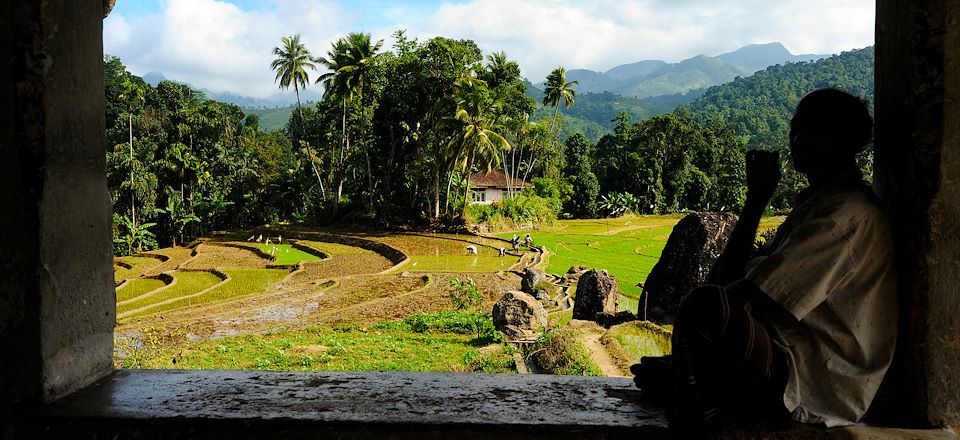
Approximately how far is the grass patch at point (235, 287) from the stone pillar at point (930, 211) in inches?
611

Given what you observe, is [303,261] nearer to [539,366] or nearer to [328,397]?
[539,366]

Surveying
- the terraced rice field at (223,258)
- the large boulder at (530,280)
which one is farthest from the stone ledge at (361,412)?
the terraced rice field at (223,258)

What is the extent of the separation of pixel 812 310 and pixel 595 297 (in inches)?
417

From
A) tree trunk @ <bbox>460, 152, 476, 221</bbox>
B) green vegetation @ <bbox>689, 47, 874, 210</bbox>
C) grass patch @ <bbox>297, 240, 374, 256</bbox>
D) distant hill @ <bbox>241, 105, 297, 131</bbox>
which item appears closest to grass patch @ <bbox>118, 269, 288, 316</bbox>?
grass patch @ <bbox>297, 240, 374, 256</bbox>

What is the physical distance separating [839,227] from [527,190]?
34.4 m

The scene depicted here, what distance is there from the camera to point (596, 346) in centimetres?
911

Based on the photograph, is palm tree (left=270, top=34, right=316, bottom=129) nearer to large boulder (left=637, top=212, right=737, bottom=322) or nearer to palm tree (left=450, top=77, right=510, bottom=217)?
palm tree (left=450, top=77, right=510, bottom=217)

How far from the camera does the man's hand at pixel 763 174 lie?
5.26 feet

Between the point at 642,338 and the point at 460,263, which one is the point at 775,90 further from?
the point at 642,338

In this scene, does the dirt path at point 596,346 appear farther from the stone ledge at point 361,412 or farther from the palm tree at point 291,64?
the palm tree at point 291,64

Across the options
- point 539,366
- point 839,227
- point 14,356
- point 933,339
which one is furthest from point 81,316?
point 539,366

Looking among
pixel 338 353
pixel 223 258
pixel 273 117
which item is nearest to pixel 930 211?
pixel 338 353

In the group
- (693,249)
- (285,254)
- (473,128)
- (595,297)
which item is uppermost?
(473,128)

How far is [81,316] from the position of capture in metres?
1.80
